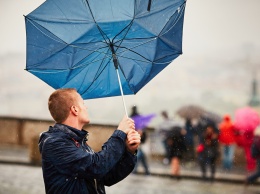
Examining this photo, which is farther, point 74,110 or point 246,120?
point 246,120

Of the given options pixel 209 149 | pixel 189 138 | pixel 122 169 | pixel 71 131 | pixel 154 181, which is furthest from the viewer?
pixel 189 138

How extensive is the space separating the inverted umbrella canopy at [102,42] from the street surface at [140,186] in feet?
18.2

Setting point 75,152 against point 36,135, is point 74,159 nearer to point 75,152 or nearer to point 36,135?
point 75,152

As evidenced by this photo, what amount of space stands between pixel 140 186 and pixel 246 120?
7.20 ft

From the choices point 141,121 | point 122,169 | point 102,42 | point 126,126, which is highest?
point 102,42

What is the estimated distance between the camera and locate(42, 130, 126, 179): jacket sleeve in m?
2.54

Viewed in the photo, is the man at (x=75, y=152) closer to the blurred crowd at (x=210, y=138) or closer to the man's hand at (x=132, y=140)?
the man's hand at (x=132, y=140)

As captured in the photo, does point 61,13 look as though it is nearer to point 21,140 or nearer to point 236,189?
point 236,189

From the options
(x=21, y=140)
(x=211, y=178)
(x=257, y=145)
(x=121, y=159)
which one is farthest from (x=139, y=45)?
(x=21, y=140)

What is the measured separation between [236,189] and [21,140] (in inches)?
279

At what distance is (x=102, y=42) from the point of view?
10.2ft

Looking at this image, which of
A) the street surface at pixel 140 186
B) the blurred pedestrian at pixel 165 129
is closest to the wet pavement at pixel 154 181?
the street surface at pixel 140 186

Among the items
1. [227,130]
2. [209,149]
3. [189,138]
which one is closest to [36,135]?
[189,138]

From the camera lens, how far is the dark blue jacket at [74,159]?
100.0 inches
